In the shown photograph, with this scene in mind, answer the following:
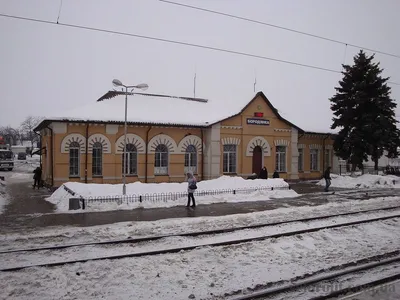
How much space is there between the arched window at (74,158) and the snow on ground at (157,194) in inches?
153

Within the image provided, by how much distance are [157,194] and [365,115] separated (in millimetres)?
21340

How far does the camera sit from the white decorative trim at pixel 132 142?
24.1 metres

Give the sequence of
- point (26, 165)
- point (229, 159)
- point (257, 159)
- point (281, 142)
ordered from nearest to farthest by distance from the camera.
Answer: point (229, 159)
point (257, 159)
point (281, 142)
point (26, 165)

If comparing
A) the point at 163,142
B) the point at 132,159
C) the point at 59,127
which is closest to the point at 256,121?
the point at 163,142

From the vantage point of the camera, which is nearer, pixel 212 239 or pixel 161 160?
pixel 212 239

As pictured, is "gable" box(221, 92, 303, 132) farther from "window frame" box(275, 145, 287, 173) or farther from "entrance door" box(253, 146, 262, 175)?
"entrance door" box(253, 146, 262, 175)

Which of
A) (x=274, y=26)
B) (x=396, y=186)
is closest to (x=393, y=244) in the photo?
(x=274, y=26)

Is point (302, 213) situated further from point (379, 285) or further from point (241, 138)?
point (241, 138)

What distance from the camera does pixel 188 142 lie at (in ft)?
86.7

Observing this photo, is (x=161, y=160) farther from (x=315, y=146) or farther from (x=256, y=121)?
(x=315, y=146)

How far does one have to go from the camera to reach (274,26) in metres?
15.7

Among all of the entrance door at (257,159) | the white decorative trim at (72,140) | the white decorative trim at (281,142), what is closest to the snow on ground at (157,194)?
the white decorative trim at (72,140)

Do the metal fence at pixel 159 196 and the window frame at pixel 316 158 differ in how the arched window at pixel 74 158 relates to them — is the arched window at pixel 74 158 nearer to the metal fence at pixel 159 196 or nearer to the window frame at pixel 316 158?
the metal fence at pixel 159 196

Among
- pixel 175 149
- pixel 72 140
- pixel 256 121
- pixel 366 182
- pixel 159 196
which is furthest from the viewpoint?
pixel 366 182
